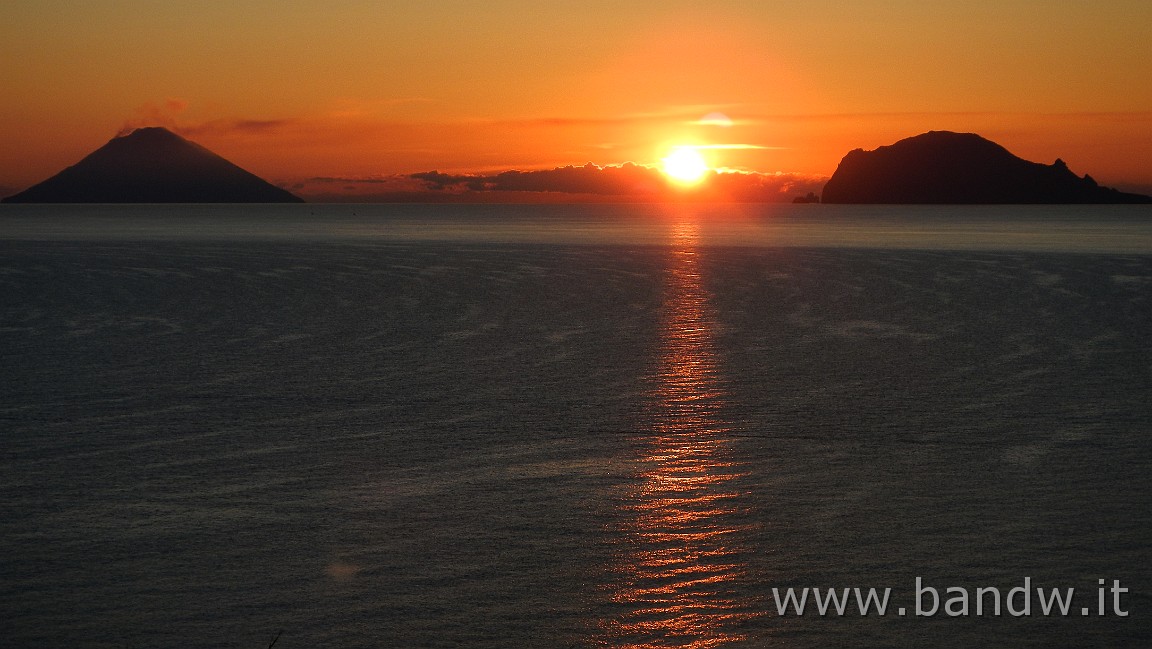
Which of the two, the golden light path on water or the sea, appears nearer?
the golden light path on water

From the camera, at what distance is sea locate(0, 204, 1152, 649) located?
6.30 meters

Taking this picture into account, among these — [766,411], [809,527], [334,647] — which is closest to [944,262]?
[766,411]

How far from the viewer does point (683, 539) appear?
302 inches

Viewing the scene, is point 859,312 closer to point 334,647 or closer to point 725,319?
point 725,319

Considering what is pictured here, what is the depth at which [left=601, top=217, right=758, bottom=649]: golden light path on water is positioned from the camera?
612 cm

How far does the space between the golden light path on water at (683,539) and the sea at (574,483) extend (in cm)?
3

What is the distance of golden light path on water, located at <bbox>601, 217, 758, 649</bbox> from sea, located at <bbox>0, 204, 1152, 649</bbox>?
27mm

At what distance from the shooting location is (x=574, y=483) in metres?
9.16

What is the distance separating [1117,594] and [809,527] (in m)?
1.92

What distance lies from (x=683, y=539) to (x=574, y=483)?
1648 millimetres

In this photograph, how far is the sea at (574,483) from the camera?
20.7 ft

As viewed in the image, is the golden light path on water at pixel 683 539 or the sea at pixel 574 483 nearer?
the golden light path on water at pixel 683 539

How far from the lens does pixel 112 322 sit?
21.2 m

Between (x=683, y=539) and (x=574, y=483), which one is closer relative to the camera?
(x=683, y=539)
